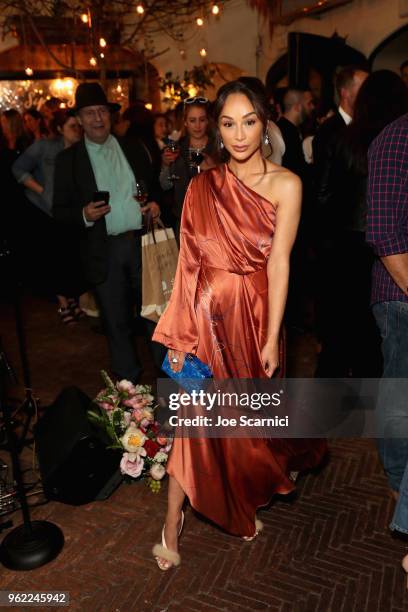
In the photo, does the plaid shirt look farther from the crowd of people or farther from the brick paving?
the brick paving

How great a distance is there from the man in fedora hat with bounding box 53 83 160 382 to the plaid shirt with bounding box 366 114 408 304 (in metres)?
1.78

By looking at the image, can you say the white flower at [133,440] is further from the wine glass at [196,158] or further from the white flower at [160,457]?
the wine glass at [196,158]

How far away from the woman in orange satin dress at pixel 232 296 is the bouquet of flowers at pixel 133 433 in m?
0.55

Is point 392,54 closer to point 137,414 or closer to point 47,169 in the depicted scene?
point 47,169

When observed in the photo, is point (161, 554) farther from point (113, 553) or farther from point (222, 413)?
point (222, 413)

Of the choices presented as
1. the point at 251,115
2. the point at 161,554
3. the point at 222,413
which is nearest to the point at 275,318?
the point at 222,413

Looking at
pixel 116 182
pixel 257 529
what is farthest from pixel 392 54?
pixel 257 529

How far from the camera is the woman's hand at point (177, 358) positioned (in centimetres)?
277

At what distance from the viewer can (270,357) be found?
8.98ft

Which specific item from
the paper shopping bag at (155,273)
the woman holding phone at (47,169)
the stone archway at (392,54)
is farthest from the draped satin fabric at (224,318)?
the stone archway at (392,54)

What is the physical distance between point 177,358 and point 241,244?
0.60 meters

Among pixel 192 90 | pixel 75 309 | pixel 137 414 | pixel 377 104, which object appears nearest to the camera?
pixel 377 104

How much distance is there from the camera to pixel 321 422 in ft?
12.9

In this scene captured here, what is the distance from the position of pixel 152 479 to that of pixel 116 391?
2.00 feet
